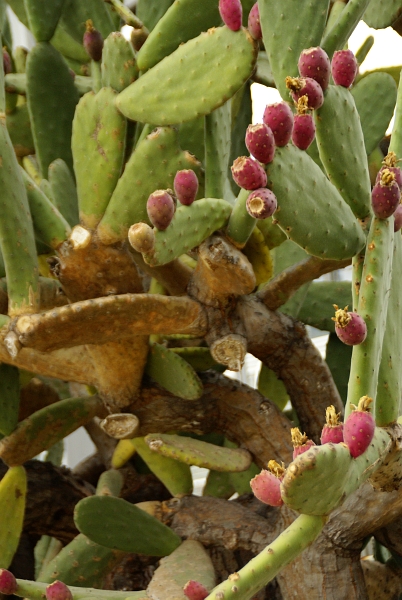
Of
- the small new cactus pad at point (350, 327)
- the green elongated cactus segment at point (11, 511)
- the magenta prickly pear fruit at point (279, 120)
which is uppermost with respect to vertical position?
the magenta prickly pear fruit at point (279, 120)

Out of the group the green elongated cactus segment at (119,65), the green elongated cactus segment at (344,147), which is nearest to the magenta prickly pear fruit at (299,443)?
the green elongated cactus segment at (344,147)

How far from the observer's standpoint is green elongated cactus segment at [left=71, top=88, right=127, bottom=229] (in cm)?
118

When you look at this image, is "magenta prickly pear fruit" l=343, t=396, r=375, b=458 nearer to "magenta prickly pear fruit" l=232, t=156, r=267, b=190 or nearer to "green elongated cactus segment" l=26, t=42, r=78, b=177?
"magenta prickly pear fruit" l=232, t=156, r=267, b=190

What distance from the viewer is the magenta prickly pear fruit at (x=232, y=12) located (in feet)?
3.39

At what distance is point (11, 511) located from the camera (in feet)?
4.36

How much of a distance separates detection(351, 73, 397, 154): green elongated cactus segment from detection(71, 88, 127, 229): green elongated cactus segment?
1.56 ft

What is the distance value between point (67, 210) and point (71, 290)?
0.20m

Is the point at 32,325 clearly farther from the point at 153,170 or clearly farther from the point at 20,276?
the point at 153,170

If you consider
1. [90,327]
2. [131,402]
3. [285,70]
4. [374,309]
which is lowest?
[131,402]

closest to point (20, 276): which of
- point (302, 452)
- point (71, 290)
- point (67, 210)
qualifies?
point (71, 290)

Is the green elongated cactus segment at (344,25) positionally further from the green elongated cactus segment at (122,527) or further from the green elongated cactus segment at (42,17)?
the green elongated cactus segment at (122,527)

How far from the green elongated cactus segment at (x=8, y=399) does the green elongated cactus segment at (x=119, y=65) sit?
56 cm

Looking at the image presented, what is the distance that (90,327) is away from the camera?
1.06 m

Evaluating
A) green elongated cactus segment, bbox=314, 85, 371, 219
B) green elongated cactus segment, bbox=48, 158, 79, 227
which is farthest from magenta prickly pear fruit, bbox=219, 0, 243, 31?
green elongated cactus segment, bbox=48, 158, 79, 227
